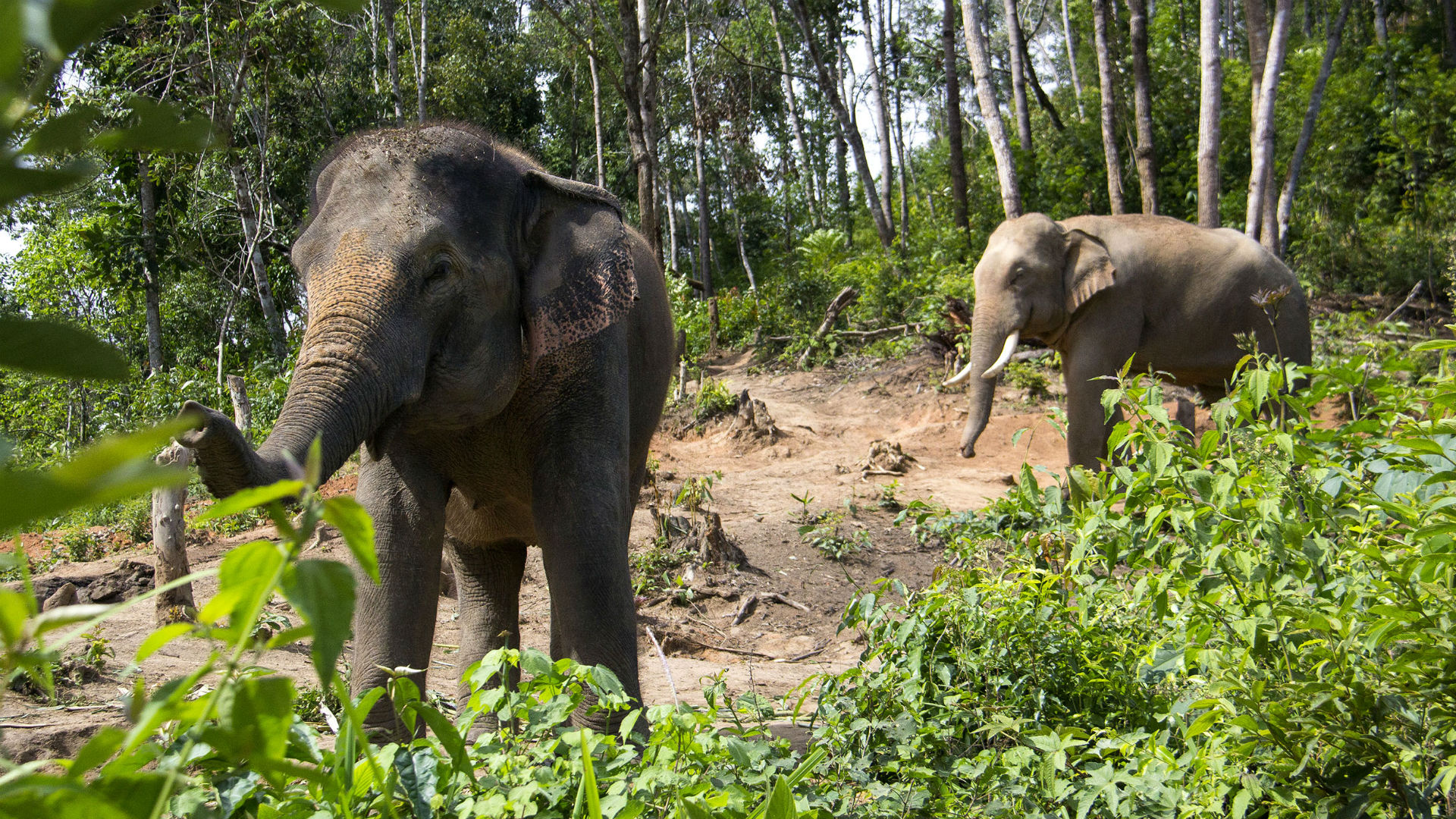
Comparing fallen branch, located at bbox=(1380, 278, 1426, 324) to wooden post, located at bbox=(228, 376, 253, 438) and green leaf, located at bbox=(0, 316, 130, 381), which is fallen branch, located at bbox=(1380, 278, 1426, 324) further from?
green leaf, located at bbox=(0, 316, 130, 381)

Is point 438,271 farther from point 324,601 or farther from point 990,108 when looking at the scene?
point 990,108

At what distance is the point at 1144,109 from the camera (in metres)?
14.4

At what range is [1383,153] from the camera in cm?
1830

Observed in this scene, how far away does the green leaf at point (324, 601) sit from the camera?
0.49 m

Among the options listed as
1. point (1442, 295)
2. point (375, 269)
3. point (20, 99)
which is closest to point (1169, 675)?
point (375, 269)

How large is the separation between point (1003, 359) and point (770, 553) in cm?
224

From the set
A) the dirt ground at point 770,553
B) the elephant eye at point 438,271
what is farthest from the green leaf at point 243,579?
the elephant eye at point 438,271

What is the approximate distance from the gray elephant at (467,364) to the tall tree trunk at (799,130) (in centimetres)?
2328

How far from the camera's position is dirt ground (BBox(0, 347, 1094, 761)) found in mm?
4797

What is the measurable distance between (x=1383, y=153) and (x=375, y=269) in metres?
19.9

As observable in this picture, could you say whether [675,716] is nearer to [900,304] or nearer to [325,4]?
[325,4]

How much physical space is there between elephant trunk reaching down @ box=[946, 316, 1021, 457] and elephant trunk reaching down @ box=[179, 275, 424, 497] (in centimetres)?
564

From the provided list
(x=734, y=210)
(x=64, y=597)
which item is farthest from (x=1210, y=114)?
(x=734, y=210)

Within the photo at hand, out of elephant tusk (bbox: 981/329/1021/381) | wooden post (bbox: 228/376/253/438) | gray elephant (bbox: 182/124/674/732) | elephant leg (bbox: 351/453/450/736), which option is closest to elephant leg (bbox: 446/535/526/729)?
gray elephant (bbox: 182/124/674/732)
